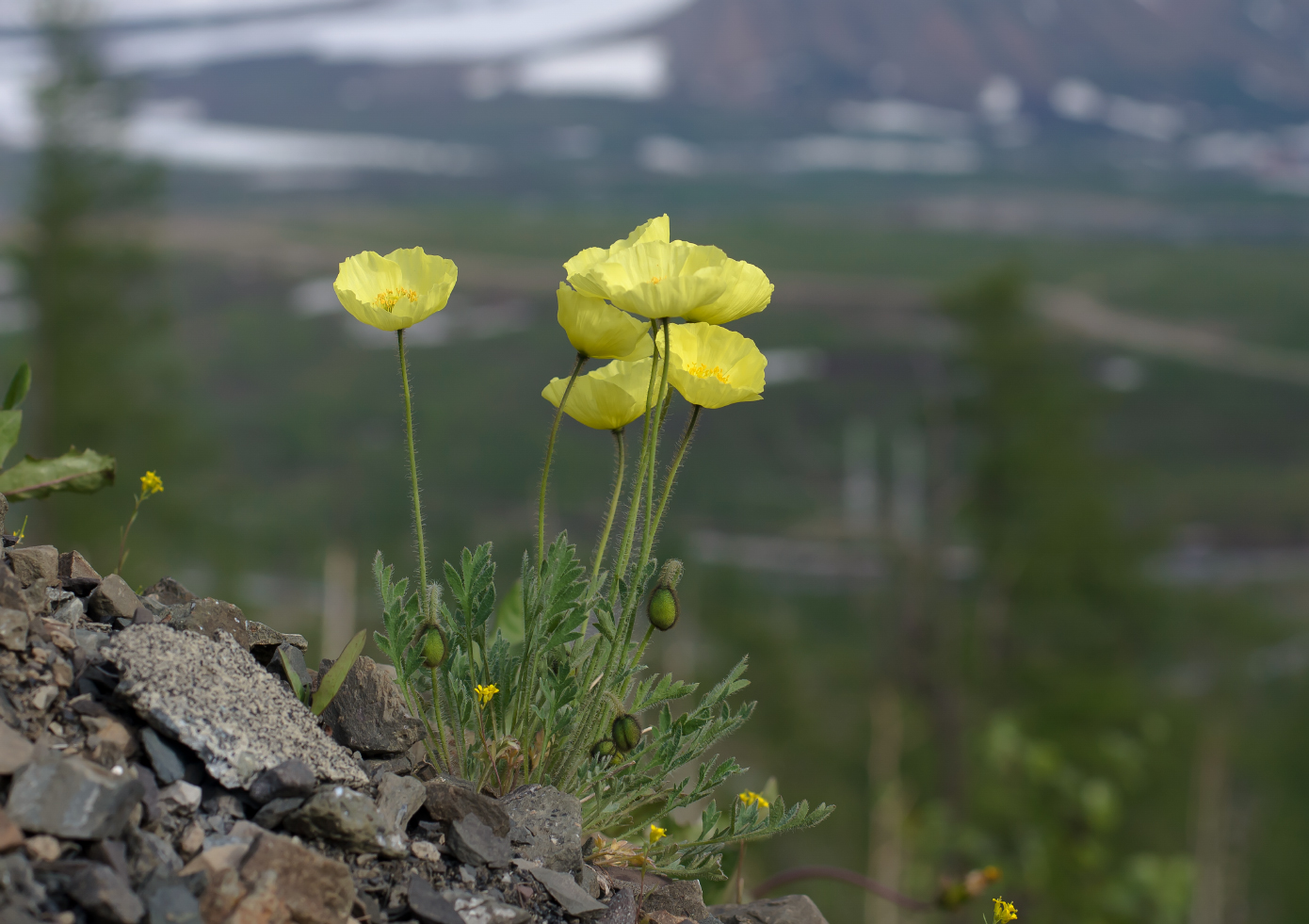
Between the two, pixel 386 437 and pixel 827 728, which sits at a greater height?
pixel 827 728

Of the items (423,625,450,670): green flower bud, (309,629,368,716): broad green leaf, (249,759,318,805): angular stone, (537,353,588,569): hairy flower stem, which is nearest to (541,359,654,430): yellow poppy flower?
(537,353,588,569): hairy flower stem

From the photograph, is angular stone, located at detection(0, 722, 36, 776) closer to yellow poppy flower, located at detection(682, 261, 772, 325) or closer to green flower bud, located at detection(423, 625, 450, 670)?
green flower bud, located at detection(423, 625, 450, 670)

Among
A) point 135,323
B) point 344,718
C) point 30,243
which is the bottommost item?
point 135,323

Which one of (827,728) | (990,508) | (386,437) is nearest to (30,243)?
(990,508)

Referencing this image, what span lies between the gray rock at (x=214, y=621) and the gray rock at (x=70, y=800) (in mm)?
648

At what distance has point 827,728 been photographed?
4888cm

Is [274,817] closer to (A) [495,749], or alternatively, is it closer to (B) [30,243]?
(A) [495,749]

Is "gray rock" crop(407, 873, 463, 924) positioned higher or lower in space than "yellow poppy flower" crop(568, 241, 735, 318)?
lower

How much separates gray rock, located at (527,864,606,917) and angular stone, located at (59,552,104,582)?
1.30 m

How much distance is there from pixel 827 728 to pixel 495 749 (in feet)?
159

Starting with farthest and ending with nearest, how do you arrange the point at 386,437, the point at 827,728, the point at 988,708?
the point at 386,437
the point at 827,728
the point at 988,708

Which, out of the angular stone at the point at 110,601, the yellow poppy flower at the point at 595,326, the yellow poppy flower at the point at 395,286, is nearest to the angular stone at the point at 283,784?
the angular stone at the point at 110,601

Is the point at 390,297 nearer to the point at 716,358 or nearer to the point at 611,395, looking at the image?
the point at 611,395

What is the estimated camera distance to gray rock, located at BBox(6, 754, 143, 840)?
1811 millimetres
